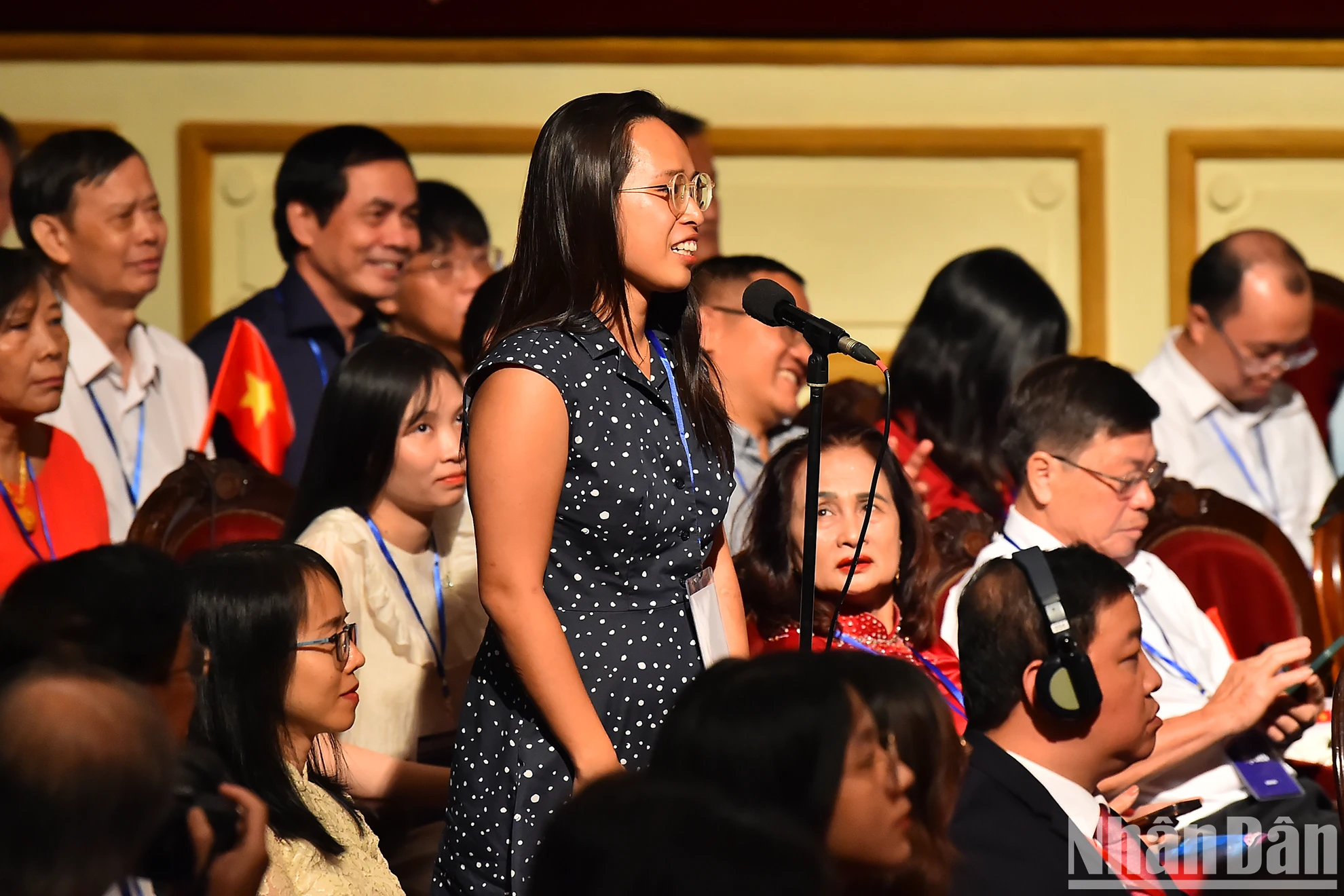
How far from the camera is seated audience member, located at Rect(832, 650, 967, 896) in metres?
1.65

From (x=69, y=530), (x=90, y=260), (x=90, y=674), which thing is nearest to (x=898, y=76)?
(x=90, y=260)

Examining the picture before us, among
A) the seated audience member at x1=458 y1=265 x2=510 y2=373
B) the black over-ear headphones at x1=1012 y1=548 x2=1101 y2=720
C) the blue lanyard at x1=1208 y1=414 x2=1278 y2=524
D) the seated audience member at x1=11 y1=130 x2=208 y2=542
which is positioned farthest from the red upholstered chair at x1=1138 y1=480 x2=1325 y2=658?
the seated audience member at x1=11 y1=130 x2=208 y2=542

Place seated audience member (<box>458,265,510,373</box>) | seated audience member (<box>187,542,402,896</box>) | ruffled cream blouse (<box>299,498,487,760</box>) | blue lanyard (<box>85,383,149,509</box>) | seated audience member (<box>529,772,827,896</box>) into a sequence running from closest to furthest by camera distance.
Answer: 1. seated audience member (<box>529,772,827,896</box>)
2. seated audience member (<box>187,542,402,896</box>)
3. ruffled cream blouse (<box>299,498,487,760</box>)
4. seated audience member (<box>458,265,510,373</box>)
5. blue lanyard (<box>85,383,149,509</box>)

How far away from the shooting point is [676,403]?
7.04 ft

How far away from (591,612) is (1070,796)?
0.68 m

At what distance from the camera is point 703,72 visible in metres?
4.84

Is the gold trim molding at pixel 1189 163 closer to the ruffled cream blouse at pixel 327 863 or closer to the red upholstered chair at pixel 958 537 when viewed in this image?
the red upholstered chair at pixel 958 537

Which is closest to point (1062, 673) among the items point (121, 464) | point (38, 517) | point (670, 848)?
point (670, 848)

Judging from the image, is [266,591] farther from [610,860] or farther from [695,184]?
[610,860]

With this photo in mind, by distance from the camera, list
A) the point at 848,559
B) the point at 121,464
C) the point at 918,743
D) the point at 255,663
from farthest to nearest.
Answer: the point at 121,464, the point at 848,559, the point at 255,663, the point at 918,743

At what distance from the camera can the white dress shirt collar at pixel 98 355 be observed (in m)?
3.56

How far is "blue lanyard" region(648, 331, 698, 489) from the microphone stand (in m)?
0.16

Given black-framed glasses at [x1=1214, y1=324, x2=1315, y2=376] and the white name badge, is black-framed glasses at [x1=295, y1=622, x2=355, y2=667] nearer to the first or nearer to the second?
the white name badge

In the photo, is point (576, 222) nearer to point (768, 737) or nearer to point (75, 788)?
point (768, 737)
